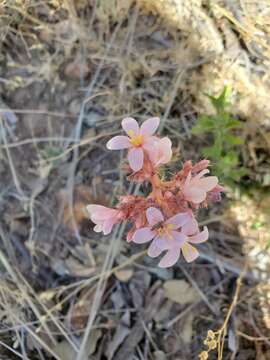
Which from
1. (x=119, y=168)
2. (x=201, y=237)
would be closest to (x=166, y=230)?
(x=201, y=237)

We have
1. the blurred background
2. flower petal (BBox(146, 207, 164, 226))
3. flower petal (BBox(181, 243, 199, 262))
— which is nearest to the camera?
flower petal (BBox(146, 207, 164, 226))

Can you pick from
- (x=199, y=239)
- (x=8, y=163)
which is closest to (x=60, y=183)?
(x=8, y=163)

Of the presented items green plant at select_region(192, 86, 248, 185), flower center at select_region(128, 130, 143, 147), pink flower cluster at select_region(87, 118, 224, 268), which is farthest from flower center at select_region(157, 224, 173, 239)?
green plant at select_region(192, 86, 248, 185)

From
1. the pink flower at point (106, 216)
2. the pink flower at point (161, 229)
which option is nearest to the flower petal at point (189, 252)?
the pink flower at point (161, 229)

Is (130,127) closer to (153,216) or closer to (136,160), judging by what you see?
(136,160)

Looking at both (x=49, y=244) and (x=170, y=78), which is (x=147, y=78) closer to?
(x=170, y=78)

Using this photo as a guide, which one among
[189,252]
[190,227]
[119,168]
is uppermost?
[190,227]

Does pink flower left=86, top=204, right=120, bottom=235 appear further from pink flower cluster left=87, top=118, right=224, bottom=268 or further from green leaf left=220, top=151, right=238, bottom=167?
green leaf left=220, top=151, right=238, bottom=167
